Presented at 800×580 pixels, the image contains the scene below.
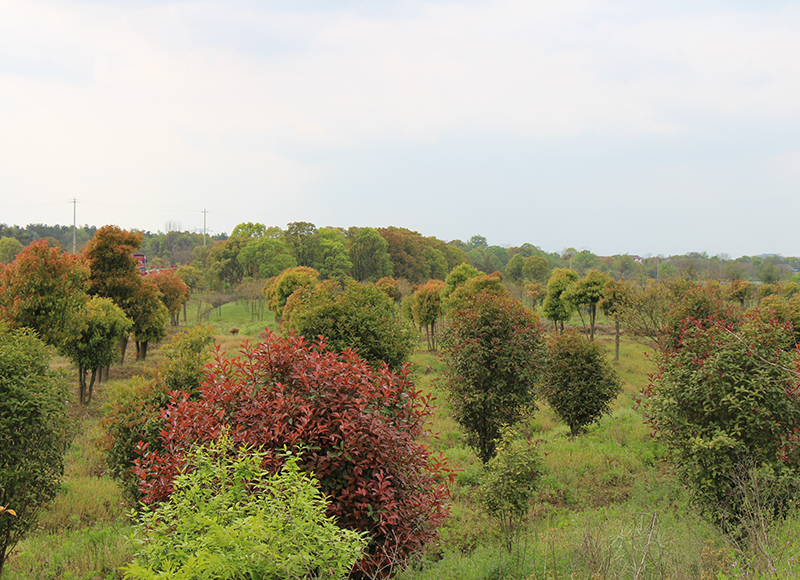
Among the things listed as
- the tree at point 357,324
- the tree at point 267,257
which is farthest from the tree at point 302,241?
the tree at point 357,324

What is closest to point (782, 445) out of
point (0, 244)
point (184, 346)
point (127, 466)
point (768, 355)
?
point (768, 355)

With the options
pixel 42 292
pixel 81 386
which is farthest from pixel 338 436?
pixel 81 386

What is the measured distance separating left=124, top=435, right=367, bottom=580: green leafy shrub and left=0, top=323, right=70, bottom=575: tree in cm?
382

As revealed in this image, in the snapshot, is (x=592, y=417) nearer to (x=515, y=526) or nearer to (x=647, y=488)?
(x=647, y=488)

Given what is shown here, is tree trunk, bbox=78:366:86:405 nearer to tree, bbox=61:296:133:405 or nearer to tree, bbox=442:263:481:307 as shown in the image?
tree, bbox=61:296:133:405

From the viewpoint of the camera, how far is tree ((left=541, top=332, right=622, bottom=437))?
13148 millimetres

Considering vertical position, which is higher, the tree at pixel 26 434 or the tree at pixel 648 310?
the tree at pixel 648 310

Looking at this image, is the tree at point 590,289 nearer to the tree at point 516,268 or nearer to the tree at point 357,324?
the tree at point 357,324

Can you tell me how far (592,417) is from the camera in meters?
13.3

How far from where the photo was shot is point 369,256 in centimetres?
6353

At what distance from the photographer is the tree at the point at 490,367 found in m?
10.2

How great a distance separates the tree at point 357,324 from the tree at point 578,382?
607cm

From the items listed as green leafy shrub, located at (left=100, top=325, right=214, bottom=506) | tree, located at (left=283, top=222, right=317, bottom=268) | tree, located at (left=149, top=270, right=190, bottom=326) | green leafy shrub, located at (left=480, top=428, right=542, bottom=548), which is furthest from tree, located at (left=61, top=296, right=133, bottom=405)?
tree, located at (left=283, top=222, right=317, bottom=268)

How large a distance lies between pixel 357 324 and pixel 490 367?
11.3 feet
